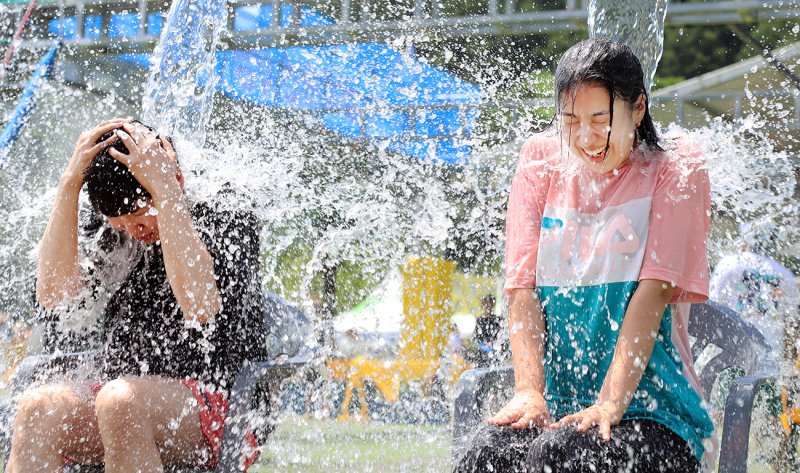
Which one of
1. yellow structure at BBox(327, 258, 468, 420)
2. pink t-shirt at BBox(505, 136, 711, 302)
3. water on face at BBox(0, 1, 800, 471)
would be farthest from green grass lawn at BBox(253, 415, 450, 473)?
pink t-shirt at BBox(505, 136, 711, 302)

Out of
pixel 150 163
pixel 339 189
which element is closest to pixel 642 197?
pixel 150 163

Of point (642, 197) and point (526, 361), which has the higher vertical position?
point (642, 197)

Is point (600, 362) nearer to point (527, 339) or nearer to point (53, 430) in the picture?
point (527, 339)

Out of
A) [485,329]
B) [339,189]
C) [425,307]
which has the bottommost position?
[425,307]

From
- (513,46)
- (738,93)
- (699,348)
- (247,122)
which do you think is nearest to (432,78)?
(513,46)

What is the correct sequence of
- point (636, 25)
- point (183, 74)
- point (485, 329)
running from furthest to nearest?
point (485, 329)
point (183, 74)
point (636, 25)

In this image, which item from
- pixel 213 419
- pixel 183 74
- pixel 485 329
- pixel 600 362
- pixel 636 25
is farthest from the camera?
pixel 485 329

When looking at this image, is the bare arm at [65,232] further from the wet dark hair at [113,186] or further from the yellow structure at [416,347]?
the yellow structure at [416,347]

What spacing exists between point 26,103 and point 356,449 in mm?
4742

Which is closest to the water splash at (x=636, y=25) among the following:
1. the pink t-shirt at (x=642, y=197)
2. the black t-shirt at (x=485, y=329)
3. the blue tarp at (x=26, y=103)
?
the pink t-shirt at (x=642, y=197)

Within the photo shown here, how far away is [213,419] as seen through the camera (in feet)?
7.16

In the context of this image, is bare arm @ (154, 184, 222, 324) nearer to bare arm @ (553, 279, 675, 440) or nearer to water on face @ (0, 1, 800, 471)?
water on face @ (0, 1, 800, 471)

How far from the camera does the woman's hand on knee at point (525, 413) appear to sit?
174 centimetres

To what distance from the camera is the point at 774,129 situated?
311 inches
